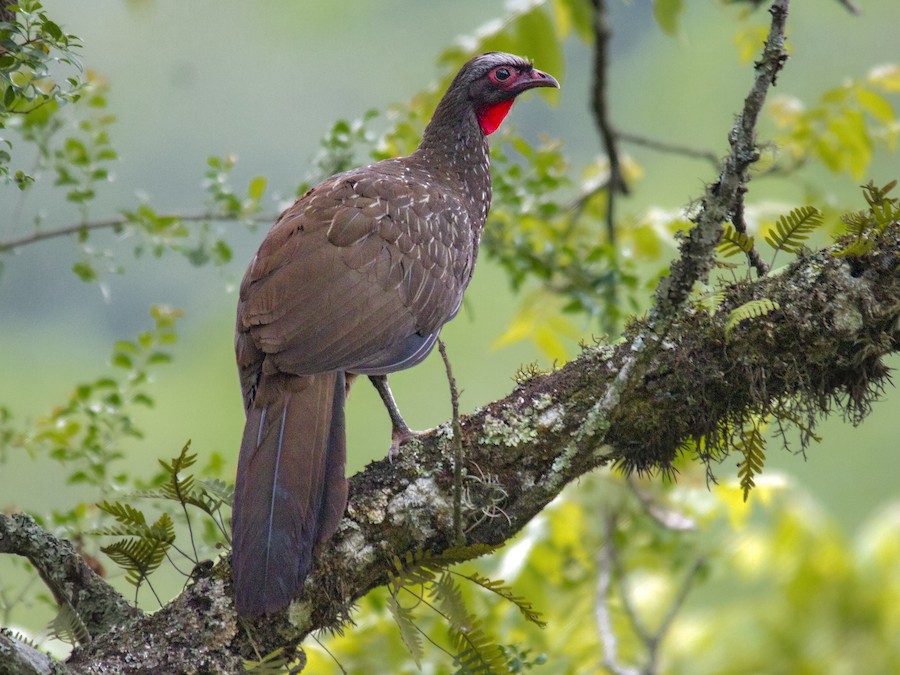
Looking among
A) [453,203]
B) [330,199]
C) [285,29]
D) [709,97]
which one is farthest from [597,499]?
[285,29]

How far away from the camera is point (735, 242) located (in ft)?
6.07

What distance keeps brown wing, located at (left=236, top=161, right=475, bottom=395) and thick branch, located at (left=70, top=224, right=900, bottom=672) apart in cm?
38

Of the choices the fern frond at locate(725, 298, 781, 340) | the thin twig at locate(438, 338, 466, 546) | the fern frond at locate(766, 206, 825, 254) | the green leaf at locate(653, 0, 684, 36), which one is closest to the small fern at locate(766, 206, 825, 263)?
the fern frond at locate(766, 206, 825, 254)

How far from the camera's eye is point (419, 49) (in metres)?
8.28

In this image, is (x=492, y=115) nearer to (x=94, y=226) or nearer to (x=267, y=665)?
(x=94, y=226)

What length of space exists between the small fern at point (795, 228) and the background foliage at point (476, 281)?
41 mm

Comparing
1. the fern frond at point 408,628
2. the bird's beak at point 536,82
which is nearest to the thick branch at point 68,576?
the fern frond at point 408,628

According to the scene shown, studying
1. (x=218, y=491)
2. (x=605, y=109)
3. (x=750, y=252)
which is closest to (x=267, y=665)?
(x=218, y=491)

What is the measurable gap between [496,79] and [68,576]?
2.03 meters

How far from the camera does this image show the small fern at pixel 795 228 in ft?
6.14

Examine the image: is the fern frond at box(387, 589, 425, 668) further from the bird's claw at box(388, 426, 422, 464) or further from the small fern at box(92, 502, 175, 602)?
the small fern at box(92, 502, 175, 602)

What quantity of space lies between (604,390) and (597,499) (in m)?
1.63

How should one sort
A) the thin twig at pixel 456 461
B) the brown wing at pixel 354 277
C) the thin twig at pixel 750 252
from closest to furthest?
the thin twig at pixel 456 461
the thin twig at pixel 750 252
the brown wing at pixel 354 277

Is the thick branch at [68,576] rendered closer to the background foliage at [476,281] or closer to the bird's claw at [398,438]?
the background foliage at [476,281]
